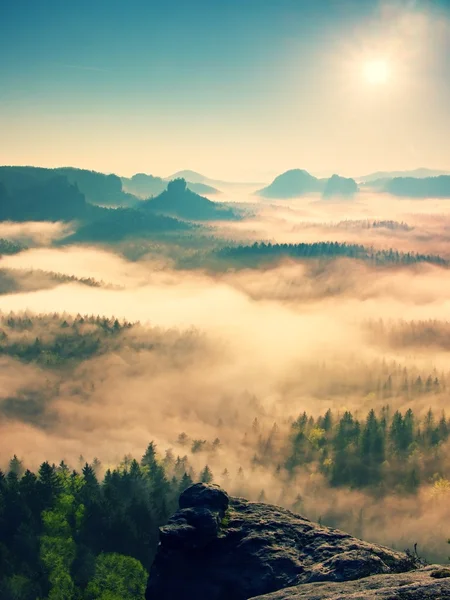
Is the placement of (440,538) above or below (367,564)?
below

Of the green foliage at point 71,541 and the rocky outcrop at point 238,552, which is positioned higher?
the rocky outcrop at point 238,552

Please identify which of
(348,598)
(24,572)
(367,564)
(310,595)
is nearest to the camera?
(348,598)

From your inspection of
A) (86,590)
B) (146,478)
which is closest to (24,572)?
(86,590)

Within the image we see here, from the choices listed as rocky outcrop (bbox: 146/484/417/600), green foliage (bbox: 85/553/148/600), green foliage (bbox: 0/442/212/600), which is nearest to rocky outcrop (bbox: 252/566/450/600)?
rocky outcrop (bbox: 146/484/417/600)

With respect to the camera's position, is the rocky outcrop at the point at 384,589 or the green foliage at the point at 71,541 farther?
the green foliage at the point at 71,541

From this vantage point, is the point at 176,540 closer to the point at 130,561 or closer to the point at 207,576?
the point at 207,576

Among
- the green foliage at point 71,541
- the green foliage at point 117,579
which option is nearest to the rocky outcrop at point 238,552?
the green foliage at point 71,541

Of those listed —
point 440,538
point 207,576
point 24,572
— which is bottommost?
point 440,538

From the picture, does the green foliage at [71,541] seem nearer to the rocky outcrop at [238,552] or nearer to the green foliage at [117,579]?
the green foliage at [117,579]
